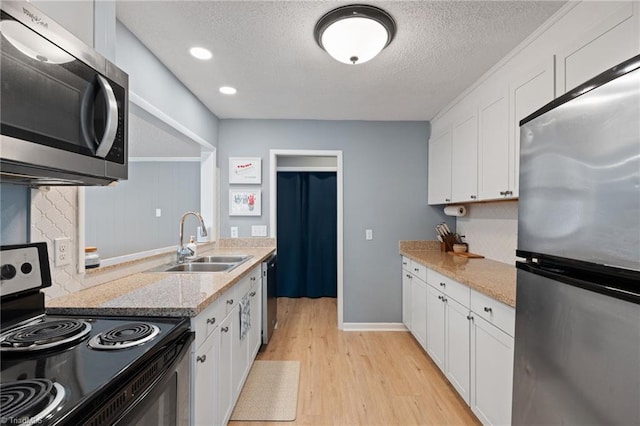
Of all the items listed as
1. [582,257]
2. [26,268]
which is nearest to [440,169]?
[582,257]

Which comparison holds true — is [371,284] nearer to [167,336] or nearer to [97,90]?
[167,336]

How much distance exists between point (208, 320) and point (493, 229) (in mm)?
2485

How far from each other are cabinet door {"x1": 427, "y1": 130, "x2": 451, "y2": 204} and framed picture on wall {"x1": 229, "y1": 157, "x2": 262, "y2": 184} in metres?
1.97

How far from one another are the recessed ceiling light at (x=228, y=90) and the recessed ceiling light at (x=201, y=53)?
0.49 m

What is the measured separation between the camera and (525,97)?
5.96 feet

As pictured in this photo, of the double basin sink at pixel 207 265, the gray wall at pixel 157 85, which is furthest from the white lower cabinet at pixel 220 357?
the gray wall at pixel 157 85

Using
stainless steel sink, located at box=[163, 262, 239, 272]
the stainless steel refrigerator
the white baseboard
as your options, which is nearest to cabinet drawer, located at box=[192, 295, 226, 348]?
stainless steel sink, located at box=[163, 262, 239, 272]

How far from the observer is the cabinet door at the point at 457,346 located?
189cm

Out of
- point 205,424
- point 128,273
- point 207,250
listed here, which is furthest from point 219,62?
point 205,424

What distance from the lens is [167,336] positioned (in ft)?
3.37

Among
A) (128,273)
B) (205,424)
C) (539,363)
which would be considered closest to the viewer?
(539,363)

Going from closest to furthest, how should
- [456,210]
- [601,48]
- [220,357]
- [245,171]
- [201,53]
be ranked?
[601,48] → [220,357] → [201,53] → [456,210] → [245,171]

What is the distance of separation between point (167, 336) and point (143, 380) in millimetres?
177

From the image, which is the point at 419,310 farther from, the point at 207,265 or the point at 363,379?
the point at 207,265
